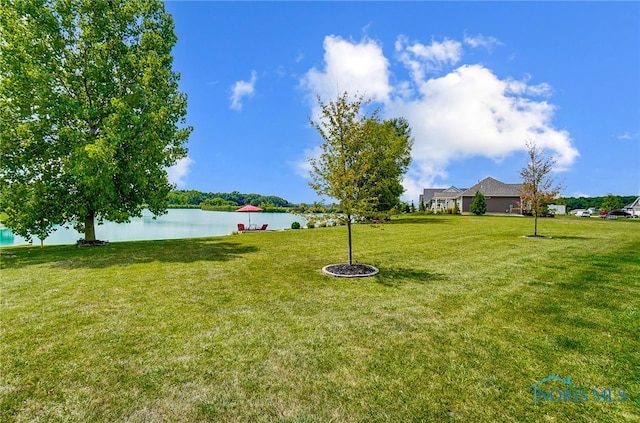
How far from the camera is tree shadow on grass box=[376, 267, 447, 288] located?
26.1ft

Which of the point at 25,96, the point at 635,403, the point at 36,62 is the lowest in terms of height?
the point at 635,403

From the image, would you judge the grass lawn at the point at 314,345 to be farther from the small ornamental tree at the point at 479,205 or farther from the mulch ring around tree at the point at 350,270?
the small ornamental tree at the point at 479,205

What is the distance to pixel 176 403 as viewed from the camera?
3242 mm

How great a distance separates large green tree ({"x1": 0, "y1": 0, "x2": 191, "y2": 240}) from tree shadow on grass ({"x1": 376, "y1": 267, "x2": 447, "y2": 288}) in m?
10.9

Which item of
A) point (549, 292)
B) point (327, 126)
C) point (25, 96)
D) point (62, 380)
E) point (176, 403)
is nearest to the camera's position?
point (176, 403)

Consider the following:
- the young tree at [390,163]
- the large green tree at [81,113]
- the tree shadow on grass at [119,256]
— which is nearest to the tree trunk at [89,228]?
the large green tree at [81,113]

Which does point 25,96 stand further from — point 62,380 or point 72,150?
point 62,380

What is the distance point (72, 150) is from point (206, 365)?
43.3ft

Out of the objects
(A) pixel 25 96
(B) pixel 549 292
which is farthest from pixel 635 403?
(A) pixel 25 96

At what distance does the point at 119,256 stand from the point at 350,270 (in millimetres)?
8357

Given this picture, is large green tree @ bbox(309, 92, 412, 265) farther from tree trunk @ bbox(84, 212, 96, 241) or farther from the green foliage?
the green foliage

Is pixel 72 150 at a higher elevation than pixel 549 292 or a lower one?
higher

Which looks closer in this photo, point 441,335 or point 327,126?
point 441,335

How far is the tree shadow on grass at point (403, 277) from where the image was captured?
26.1 ft
